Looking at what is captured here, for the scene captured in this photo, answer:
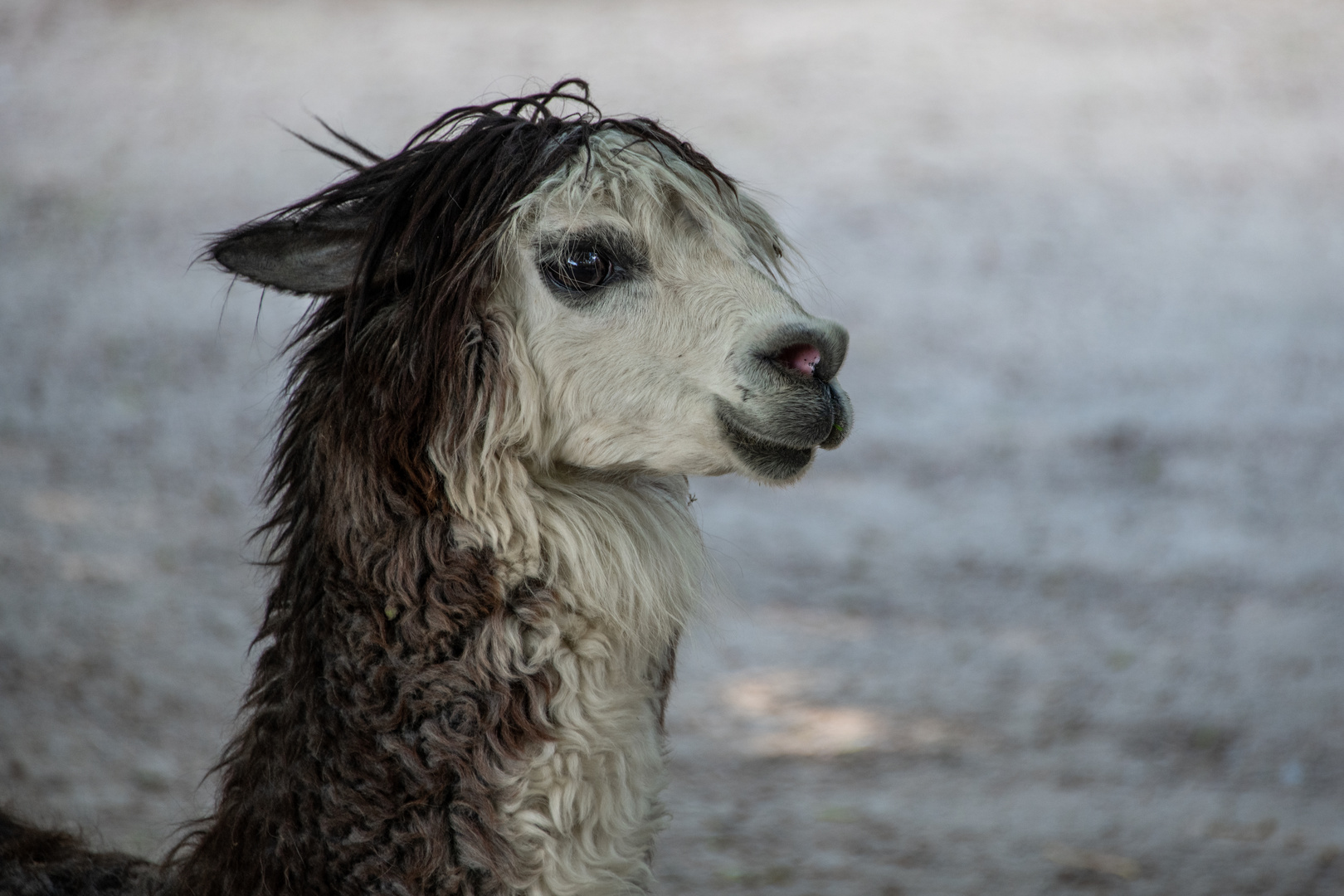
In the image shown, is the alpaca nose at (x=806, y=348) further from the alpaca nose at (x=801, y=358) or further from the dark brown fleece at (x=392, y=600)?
the dark brown fleece at (x=392, y=600)

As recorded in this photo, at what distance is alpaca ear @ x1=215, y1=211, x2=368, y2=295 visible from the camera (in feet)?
6.55

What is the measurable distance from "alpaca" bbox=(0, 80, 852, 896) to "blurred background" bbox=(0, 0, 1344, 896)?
1.30 feet

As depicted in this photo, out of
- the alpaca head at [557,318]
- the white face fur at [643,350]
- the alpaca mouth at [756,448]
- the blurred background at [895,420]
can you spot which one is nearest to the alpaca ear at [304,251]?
the alpaca head at [557,318]

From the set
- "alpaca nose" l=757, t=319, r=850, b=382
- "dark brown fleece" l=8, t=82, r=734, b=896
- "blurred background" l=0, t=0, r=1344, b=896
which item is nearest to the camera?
"dark brown fleece" l=8, t=82, r=734, b=896

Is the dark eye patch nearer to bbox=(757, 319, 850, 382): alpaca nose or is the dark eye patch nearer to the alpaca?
the alpaca

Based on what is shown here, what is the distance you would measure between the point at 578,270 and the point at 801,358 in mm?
381

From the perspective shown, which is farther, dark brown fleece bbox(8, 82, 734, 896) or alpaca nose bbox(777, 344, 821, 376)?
alpaca nose bbox(777, 344, 821, 376)

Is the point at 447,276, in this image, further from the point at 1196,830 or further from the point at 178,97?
the point at 178,97

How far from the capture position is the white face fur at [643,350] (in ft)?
6.54

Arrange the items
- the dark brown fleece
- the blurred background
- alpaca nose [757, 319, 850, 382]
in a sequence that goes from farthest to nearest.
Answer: the blurred background, alpaca nose [757, 319, 850, 382], the dark brown fleece

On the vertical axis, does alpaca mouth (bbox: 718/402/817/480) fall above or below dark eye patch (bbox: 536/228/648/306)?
below

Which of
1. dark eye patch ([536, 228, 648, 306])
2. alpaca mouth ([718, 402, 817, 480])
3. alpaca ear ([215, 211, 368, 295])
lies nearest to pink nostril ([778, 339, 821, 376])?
alpaca mouth ([718, 402, 817, 480])

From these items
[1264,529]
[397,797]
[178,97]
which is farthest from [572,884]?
[178,97]

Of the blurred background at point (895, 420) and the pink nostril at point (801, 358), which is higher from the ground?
the blurred background at point (895, 420)
